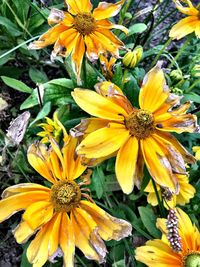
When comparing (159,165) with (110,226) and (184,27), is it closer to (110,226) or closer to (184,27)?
(110,226)

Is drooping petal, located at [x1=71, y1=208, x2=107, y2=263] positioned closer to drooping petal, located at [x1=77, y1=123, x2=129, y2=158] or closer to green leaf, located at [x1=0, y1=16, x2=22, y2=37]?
drooping petal, located at [x1=77, y1=123, x2=129, y2=158]

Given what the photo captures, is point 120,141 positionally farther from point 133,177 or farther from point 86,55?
point 86,55

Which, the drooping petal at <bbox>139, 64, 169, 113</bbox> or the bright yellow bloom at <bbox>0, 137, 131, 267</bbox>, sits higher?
the drooping petal at <bbox>139, 64, 169, 113</bbox>

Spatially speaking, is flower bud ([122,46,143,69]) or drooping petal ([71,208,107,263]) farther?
flower bud ([122,46,143,69])

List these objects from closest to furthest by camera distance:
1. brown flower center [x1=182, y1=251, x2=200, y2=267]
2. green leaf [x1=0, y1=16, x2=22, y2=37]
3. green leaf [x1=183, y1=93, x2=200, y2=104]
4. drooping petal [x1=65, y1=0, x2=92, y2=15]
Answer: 1. brown flower center [x1=182, y1=251, x2=200, y2=267]
2. drooping petal [x1=65, y1=0, x2=92, y2=15]
3. green leaf [x1=183, y1=93, x2=200, y2=104]
4. green leaf [x1=0, y1=16, x2=22, y2=37]

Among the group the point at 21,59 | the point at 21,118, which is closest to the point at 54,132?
the point at 21,118

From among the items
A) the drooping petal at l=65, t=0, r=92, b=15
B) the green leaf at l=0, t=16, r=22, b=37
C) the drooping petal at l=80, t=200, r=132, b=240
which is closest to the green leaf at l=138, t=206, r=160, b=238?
the drooping petal at l=80, t=200, r=132, b=240

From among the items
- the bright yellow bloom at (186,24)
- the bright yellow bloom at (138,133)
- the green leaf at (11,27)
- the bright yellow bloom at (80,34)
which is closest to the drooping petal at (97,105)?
the bright yellow bloom at (138,133)
